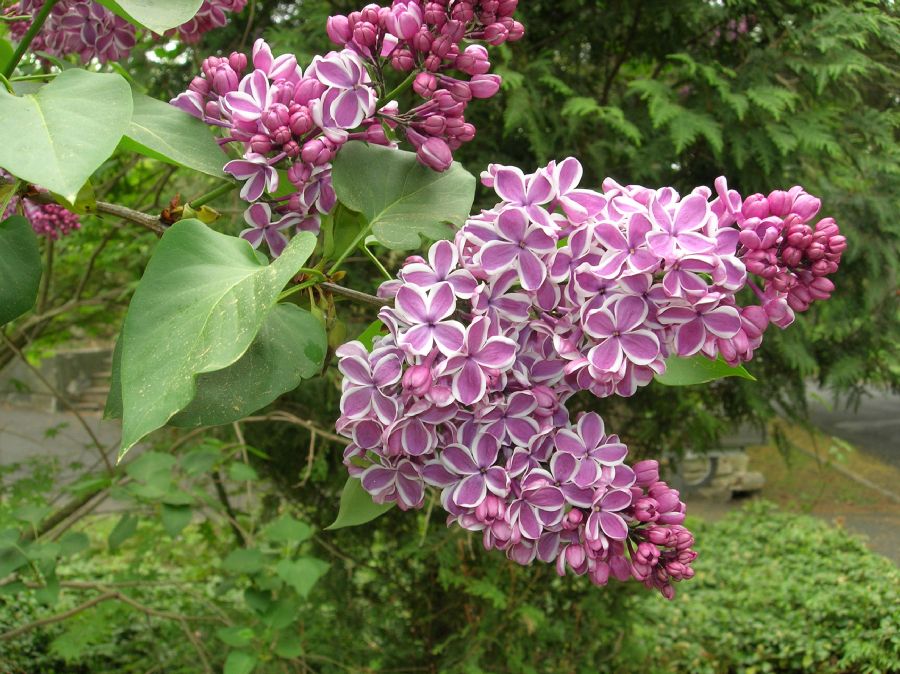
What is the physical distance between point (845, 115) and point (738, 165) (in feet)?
2.13

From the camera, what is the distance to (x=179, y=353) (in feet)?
1.51

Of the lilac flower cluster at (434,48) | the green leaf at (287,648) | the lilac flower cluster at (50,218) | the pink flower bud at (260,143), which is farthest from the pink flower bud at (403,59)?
the green leaf at (287,648)

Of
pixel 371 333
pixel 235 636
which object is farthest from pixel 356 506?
pixel 235 636

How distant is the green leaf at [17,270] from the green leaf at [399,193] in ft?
0.73

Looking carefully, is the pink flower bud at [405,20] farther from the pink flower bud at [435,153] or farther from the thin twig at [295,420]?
the thin twig at [295,420]

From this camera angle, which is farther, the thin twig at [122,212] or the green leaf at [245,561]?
the green leaf at [245,561]

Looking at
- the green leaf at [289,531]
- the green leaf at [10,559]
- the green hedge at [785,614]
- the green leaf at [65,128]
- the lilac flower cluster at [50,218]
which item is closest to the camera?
the green leaf at [65,128]

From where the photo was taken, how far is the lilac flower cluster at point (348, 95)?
1.93 feet

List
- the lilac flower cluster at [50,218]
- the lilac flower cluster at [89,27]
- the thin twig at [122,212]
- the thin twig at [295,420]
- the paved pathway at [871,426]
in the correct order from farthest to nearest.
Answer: the paved pathway at [871,426]
the thin twig at [295,420]
the lilac flower cluster at [50,218]
the lilac flower cluster at [89,27]
the thin twig at [122,212]

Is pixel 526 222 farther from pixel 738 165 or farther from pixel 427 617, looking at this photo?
pixel 427 617

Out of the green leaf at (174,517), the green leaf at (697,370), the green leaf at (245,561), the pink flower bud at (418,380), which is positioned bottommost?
the green leaf at (245,561)

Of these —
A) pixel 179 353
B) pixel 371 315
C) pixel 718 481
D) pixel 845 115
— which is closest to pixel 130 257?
pixel 371 315

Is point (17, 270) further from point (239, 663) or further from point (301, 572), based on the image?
point (239, 663)

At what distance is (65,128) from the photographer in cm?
46
